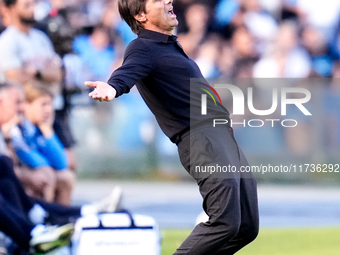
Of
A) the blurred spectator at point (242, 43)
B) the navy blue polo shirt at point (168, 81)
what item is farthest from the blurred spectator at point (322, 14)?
the navy blue polo shirt at point (168, 81)

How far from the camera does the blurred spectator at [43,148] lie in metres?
5.23

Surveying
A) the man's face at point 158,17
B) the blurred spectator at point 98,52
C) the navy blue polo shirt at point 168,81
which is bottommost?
the blurred spectator at point 98,52

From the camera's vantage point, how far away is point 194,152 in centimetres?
291

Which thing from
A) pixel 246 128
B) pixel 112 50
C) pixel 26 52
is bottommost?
pixel 246 128

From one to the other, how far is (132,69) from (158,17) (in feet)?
1.57

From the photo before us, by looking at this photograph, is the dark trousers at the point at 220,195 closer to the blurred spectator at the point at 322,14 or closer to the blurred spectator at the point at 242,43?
the blurred spectator at the point at 242,43

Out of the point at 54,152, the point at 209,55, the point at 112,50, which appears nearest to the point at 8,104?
the point at 54,152

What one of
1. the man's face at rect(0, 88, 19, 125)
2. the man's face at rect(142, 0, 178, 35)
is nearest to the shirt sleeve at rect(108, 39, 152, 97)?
the man's face at rect(142, 0, 178, 35)

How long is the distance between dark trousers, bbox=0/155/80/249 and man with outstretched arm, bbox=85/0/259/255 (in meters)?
1.69

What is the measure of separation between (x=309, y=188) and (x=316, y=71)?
1.71 meters

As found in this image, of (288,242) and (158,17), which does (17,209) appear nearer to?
(158,17)

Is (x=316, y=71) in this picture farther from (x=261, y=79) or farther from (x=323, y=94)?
(x=261, y=79)

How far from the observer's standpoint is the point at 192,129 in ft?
9.66

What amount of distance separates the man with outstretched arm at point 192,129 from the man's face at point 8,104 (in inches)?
89.4
